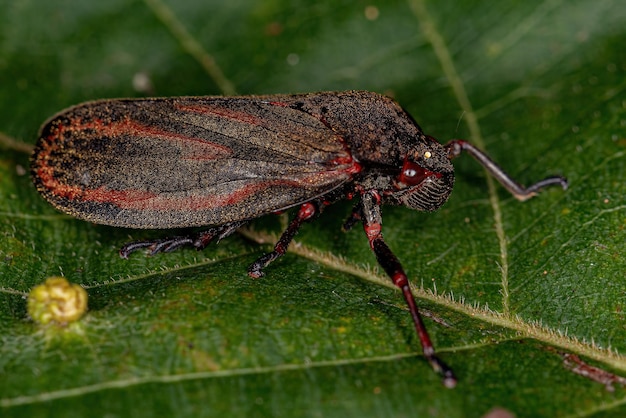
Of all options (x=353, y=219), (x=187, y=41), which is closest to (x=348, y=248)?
Result: (x=353, y=219)

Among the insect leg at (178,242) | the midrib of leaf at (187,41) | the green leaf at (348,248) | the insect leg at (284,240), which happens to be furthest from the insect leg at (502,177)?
the midrib of leaf at (187,41)

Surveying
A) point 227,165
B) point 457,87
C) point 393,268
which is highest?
point 457,87

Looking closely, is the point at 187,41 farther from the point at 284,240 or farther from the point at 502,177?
the point at 502,177

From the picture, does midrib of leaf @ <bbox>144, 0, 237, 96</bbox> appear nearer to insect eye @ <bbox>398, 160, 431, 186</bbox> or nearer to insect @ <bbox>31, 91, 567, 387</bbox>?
insect @ <bbox>31, 91, 567, 387</bbox>

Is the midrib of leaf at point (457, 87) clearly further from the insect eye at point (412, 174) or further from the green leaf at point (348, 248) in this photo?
the insect eye at point (412, 174)

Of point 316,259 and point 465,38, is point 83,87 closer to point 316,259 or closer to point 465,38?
point 316,259

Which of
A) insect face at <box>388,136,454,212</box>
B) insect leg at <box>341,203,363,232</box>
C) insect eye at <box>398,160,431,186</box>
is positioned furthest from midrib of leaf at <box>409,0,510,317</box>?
insect leg at <box>341,203,363,232</box>
